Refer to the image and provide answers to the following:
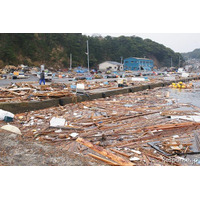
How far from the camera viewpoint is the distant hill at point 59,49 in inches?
2108

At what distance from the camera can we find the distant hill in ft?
176

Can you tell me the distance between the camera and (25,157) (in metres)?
4.51

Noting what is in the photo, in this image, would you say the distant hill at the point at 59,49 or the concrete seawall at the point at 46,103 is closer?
the concrete seawall at the point at 46,103

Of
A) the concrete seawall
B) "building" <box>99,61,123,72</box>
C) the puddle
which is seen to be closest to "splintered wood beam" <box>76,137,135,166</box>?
the concrete seawall

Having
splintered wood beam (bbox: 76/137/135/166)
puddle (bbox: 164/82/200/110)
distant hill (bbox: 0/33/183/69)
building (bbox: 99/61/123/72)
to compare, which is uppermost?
distant hill (bbox: 0/33/183/69)

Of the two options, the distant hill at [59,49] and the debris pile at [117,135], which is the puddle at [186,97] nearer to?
the debris pile at [117,135]

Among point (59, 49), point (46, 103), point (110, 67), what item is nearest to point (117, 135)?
point (46, 103)

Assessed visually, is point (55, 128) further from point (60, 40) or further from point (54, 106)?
point (60, 40)

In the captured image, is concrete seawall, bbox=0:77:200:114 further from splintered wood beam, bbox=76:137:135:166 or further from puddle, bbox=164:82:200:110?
puddle, bbox=164:82:200:110

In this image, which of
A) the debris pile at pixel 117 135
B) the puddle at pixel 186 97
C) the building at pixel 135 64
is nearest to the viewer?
the debris pile at pixel 117 135

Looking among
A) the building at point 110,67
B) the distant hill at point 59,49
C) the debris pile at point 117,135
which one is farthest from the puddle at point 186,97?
the building at point 110,67

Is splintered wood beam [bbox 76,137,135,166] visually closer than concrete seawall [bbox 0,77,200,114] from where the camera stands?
Yes

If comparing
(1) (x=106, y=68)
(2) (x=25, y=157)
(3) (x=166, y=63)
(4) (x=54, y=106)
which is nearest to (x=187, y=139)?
(2) (x=25, y=157)

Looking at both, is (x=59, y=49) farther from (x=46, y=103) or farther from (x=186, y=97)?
(x=46, y=103)
